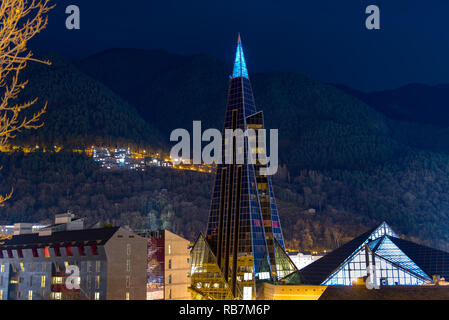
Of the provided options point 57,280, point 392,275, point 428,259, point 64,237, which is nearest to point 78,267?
point 57,280

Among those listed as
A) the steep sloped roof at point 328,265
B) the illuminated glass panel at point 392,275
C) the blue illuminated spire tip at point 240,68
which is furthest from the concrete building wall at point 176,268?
the blue illuminated spire tip at point 240,68

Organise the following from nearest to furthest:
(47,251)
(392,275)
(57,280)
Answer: (392,275) < (57,280) < (47,251)

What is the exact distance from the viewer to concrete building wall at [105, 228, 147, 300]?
78.1m

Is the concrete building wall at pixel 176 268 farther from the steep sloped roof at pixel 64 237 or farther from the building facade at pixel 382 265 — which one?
the building facade at pixel 382 265

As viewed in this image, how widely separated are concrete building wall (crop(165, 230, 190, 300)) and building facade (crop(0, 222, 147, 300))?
37.3 feet

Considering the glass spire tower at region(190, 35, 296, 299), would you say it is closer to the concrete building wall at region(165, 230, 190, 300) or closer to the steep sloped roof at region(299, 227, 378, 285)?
the concrete building wall at region(165, 230, 190, 300)

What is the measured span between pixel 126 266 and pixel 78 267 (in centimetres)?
825

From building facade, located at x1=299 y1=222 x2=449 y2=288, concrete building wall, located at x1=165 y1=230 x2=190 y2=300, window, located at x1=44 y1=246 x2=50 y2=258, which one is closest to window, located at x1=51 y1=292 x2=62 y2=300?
window, located at x1=44 y1=246 x2=50 y2=258

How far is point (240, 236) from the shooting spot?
9694cm

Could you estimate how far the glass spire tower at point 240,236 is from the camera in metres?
94.5

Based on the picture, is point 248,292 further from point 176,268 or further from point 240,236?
point 176,268

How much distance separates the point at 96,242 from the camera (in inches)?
3140

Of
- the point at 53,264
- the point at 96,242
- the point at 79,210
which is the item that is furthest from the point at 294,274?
the point at 79,210
